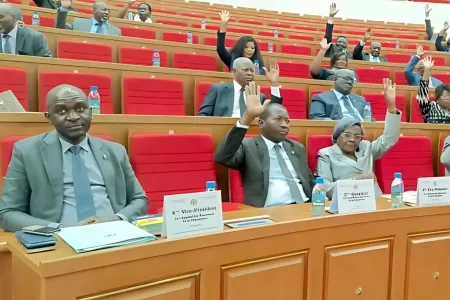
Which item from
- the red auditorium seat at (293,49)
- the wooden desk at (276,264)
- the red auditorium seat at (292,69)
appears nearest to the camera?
the wooden desk at (276,264)

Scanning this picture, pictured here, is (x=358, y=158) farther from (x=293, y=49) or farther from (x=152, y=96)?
(x=293, y=49)

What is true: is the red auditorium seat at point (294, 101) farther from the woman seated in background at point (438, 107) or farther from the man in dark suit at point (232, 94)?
the woman seated in background at point (438, 107)

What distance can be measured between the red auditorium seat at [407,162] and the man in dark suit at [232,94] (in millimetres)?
494

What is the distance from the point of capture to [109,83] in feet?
5.39

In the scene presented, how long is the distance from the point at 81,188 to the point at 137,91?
0.78 m

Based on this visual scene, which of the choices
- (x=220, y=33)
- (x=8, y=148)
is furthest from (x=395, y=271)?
(x=220, y=33)

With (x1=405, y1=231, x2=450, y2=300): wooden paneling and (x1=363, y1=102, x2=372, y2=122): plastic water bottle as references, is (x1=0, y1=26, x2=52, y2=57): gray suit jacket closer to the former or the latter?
(x1=363, y1=102, x2=372, y2=122): plastic water bottle

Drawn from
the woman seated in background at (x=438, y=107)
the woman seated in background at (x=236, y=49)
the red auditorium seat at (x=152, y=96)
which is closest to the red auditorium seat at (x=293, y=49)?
the woman seated in background at (x=236, y=49)

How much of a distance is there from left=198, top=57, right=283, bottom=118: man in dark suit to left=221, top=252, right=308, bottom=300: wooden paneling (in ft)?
3.52

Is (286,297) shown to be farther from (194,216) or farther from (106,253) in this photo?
(106,253)

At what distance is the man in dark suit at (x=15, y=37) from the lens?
5.78 feet

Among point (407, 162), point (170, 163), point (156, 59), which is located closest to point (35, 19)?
point (156, 59)

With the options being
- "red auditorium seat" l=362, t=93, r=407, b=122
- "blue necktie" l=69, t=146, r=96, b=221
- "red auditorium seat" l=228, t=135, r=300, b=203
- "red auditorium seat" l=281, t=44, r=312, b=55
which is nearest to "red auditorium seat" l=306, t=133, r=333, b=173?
"red auditorium seat" l=228, t=135, r=300, b=203

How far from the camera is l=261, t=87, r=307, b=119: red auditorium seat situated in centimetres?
194
